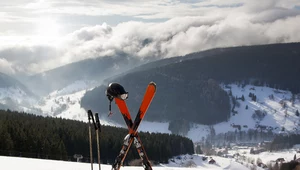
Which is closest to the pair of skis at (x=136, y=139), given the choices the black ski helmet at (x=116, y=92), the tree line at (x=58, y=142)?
the black ski helmet at (x=116, y=92)

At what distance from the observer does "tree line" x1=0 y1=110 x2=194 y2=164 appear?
59.2 metres

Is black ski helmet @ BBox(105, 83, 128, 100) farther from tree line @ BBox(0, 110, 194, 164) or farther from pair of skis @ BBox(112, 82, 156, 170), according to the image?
tree line @ BBox(0, 110, 194, 164)

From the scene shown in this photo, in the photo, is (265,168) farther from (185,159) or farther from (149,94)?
(149,94)

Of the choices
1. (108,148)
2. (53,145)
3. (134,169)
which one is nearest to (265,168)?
(108,148)

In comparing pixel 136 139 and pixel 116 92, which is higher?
pixel 116 92

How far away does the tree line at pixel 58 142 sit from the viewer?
59166 mm

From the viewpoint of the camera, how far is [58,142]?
217ft

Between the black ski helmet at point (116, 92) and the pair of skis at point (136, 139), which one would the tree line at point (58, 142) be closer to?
the pair of skis at point (136, 139)

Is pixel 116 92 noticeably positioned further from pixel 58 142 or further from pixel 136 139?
pixel 58 142

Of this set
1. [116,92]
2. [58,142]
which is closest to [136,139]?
[116,92]

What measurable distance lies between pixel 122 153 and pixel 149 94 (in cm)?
220

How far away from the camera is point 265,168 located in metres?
150

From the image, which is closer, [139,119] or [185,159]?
[139,119]

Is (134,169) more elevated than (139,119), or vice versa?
(139,119)
